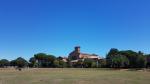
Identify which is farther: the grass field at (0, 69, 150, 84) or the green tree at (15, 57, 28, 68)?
the green tree at (15, 57, 28, 68)

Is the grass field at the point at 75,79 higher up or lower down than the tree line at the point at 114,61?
lower down

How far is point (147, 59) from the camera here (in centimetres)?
13625

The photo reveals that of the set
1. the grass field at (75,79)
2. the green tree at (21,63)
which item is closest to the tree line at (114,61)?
the green tree at (21,63)

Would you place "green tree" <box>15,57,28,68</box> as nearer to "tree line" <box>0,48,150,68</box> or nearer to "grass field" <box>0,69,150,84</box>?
"tree line" <box>0,48,150,68</box>

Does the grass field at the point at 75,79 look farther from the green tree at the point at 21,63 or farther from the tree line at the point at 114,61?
the green tree at the point at 21,63

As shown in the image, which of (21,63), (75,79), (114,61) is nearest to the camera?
(75,79)

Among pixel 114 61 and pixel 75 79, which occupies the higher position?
pixel 114 61

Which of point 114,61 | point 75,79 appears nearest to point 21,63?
point 114,61

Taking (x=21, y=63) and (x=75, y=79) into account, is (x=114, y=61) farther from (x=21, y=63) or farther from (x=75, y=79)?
(x=75, y=79)

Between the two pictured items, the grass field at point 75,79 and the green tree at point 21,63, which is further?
the green tree at point 21,63

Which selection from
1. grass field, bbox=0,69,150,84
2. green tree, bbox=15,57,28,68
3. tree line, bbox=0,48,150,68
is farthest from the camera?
green tree, bbox=15,57,28,68

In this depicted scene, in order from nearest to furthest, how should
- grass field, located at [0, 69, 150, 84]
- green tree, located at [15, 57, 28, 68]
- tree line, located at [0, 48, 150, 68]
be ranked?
grass field, located at [0, 69, 150, 84] → tree line, located at [0, 48, 150, 68] → green tree, located at [15, 57, 28, 68]

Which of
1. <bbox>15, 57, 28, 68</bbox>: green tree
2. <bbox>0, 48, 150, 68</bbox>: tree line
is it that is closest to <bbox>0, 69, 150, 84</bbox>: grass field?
<bbox>0, 48, 150, 68</bbox>: tree line

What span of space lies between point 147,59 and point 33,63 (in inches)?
2996
